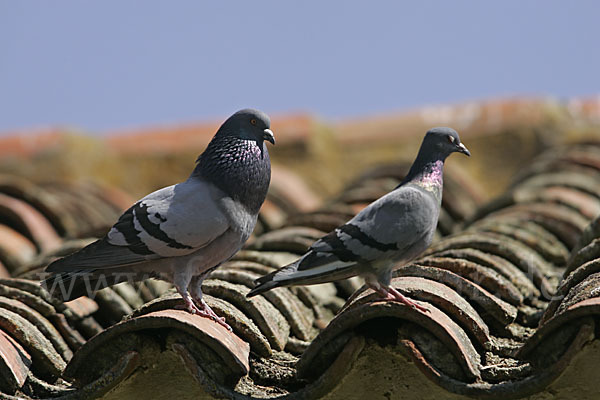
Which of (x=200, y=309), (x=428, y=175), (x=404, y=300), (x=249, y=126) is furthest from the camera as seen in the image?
(x=249, y=126)

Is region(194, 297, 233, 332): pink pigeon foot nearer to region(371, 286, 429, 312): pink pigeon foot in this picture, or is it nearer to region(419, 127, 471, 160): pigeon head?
region(371, 286, 429, 312): pink pigeon foot

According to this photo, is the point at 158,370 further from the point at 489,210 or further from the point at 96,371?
the point at 489,210

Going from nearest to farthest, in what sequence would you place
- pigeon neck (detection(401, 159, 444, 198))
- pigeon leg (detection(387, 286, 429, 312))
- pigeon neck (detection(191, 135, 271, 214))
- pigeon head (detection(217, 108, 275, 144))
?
pigeon leg (detection(387, 286, 429, 312)), pigeon neck (detection(401, 159, 444, 198)), pigeon neck (detection(191, 135, 271, 214)), pigeon head (detection(217, 108, 275, 144))

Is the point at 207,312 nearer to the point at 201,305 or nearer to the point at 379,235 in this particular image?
the point at 201,305

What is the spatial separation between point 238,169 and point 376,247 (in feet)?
2.36

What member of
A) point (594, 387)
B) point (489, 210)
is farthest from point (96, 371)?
point (489, 210)

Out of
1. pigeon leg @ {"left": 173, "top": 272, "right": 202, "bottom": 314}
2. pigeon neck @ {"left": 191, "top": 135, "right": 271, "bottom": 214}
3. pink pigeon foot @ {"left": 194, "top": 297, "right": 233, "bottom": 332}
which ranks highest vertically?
pigeon neck @ {"left": 191, "top": 135, "right": 271, "bottom": 214}

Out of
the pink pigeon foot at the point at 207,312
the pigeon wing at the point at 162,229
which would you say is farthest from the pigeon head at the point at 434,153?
the pink pigeon foot at the point at 207,312

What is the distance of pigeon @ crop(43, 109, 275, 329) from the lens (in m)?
3.90

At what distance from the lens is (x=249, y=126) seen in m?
4.12

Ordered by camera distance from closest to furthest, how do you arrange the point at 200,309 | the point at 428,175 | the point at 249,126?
the point at 428,175 → the point at 200,309 → the point at 249,126

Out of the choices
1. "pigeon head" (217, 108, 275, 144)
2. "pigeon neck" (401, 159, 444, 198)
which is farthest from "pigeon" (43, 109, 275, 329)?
"pigeon neck" (401, 159, 444, 198)

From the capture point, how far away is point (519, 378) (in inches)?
140

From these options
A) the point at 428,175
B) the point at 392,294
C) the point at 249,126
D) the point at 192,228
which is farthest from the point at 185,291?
the point at 428,175
